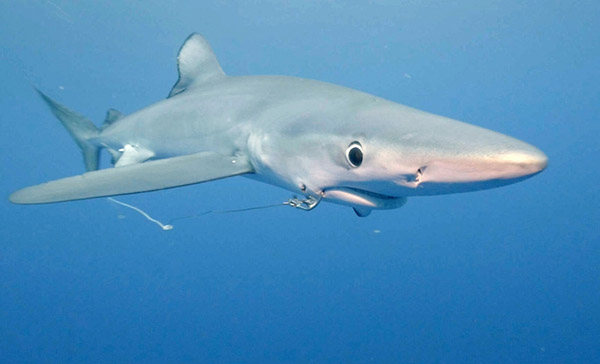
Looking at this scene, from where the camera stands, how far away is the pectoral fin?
2656mm

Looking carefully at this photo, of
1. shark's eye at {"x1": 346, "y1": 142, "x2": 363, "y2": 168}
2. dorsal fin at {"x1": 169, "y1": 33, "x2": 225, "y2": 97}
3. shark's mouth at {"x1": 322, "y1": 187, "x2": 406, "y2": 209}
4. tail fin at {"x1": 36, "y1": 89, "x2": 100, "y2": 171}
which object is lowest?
shark's mouth at {"x1": 322, "y1": 187, "x2": 406, "y2": 209}

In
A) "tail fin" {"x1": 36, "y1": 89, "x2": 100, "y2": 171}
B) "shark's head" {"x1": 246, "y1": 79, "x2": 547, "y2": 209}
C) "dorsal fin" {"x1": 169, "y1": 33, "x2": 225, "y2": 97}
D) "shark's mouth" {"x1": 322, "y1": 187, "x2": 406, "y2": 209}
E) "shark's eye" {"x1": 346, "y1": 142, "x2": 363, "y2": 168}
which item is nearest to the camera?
"shark's head" {"x1": 246, "y1": 79, "x2": 547, "y2": 209}

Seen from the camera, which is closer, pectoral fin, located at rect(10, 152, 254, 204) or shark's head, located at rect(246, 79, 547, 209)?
shark's head, located at rect(246, 79, 547, 209)

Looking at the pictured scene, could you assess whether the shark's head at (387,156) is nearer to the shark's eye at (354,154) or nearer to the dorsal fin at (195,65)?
the shark's eye at (354,154)

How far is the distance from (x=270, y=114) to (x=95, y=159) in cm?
344

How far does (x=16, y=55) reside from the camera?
19.2m

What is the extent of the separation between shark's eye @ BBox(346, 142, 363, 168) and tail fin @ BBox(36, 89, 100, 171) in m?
4.25

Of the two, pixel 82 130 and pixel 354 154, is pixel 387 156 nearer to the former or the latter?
pixel 354 154

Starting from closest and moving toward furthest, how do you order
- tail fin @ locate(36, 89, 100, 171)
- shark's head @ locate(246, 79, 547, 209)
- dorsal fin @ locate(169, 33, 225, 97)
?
shark's head @ locate(246, 79, 547, 209) < dorsal fin @ locate(169, 33, 225, 97) < tail fin @ locate(36, 89, 100, 171)

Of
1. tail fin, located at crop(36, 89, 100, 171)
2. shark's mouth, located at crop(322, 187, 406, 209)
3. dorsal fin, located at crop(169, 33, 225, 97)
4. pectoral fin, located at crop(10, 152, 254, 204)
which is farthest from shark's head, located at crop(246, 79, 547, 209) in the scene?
tail fin, located at crop(36, 89, 100, 171)

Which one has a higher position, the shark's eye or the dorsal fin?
the dorsal fin

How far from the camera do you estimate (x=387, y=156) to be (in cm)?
213

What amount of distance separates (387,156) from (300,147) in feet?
2.70

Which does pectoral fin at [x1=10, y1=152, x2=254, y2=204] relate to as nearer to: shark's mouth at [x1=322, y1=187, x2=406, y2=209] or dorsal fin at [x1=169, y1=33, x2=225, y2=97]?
shark's mouth at [x1=322, y1=187, x2=406, y2=209]
